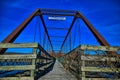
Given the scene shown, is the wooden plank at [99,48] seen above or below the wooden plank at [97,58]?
above

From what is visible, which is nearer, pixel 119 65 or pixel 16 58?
pixel 16 58

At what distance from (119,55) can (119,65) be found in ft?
1.11

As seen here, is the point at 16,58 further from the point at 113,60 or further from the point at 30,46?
the point at 113,60

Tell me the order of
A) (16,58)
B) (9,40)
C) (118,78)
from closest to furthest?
(16,58) → (118,78) → (9,40)

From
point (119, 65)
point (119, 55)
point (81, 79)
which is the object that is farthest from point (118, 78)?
point (81, 79)

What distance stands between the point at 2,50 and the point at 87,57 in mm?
2767

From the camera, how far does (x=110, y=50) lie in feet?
16.8

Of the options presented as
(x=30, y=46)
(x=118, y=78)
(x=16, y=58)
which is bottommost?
(x=118, y=78)

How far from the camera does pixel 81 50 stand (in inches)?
196

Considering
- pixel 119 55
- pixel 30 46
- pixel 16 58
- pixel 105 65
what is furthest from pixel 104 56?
pixel 16 58

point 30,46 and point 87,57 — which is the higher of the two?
point 30,46

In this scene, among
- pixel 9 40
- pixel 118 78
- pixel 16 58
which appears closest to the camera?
pixel 16 58

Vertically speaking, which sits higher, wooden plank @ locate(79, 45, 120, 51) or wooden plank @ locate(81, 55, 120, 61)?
wooden plank @ locate(79, 45, 120, 51)

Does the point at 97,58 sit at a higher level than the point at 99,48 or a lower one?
lower
